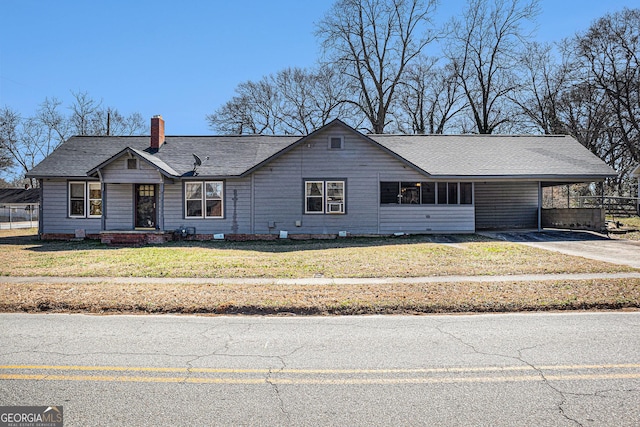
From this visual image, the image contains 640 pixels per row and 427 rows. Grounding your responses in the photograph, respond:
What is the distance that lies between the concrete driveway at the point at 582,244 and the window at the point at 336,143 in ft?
25.2

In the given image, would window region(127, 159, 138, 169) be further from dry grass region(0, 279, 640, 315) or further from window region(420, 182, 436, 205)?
window region(420, 182, 436, 205)

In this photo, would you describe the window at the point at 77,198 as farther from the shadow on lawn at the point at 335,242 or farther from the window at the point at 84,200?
the shadow on lawn at the point at 335,242

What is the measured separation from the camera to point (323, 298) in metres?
8.27

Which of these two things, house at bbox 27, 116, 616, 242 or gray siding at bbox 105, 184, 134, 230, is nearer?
house at bbox 27, 116, 616, 242

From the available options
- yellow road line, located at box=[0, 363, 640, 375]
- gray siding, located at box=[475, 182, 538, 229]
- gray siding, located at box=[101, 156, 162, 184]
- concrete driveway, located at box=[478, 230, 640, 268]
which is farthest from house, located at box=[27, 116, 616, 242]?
yellow road line, located at box=[0, 363, 640, 375]

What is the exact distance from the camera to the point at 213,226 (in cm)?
2017

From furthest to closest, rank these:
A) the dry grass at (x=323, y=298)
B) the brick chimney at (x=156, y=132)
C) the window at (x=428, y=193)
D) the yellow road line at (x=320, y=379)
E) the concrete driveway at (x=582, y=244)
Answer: the brick chimney at (x=156, y=132), the window at (x=428, y=193), the concrete driveway at (x=582, y=244), the dry grass at (x=323, y=298), the yellow road line at (x=320, y=379)

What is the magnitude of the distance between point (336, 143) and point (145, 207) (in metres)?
9.34

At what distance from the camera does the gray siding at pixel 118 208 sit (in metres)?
20.2

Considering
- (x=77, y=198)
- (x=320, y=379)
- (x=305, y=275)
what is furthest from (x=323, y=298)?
(x=77, y=198)

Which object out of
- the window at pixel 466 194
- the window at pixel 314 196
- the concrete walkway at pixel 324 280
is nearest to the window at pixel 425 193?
the window at pixel 466 194

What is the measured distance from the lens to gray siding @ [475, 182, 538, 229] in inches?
941

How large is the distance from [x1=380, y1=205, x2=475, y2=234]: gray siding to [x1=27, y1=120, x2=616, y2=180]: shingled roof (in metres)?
1.67

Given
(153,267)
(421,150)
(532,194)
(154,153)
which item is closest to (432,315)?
(153,267)
